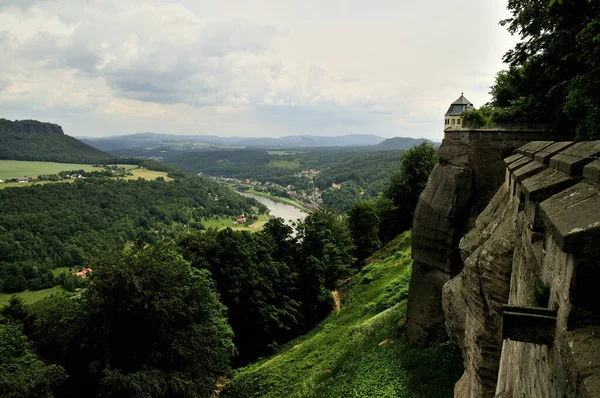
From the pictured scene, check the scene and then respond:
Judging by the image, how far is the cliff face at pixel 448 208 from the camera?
40.9 feet

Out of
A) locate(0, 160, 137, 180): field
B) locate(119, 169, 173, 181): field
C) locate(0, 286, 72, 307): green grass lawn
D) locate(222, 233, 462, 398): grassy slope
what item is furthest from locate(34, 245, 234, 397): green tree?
locate(0, 160, 137, 180): field

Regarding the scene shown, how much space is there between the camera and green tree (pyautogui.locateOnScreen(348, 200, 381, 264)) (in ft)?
139

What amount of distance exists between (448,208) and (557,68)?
5.79 m

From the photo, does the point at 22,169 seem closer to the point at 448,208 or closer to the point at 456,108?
the point at 456,108

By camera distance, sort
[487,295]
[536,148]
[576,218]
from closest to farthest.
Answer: [576,218], [536,148], [487,295]

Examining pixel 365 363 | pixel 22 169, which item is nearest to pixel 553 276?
pixel 365 363

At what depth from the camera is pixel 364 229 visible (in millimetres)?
42906

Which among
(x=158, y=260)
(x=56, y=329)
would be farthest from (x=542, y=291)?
(x=56, y=329)

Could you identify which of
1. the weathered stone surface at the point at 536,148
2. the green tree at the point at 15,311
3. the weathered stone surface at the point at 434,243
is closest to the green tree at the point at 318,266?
the weathered stone surface at the point at 434,243

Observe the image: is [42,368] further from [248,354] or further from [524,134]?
[524,134]

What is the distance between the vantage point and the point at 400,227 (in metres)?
44.6

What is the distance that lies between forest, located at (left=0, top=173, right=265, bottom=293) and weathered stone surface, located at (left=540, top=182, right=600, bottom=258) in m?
69.3

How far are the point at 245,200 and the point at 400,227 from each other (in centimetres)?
12132

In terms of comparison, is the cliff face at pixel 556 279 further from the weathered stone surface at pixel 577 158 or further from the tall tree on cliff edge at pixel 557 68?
the tall tree on cliff edge at pixel 557 68
